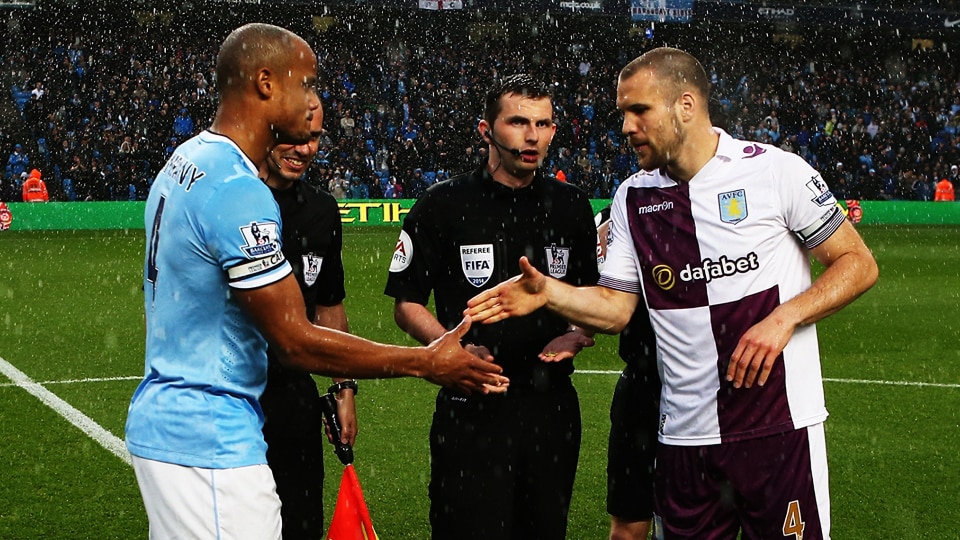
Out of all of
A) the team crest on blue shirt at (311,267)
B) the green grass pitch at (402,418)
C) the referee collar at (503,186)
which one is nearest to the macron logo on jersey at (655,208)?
the referee collar at (503,186)

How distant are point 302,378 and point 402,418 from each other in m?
3.83

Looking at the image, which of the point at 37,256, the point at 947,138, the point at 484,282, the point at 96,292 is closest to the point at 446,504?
the point at 484,282

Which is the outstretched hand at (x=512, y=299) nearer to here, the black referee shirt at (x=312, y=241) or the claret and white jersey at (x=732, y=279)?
the claret and white jersey at (x=732, y=279)

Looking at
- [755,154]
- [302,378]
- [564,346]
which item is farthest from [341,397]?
[755,154]

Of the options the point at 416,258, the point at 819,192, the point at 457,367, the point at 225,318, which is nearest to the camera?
the point at 225,318

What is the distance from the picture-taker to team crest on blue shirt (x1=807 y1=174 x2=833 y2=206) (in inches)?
136

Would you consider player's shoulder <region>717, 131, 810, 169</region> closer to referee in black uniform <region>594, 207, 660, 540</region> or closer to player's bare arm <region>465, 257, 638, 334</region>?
player's bare arm <region>465, 257, 638, 334</region>

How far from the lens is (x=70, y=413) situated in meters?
8.08

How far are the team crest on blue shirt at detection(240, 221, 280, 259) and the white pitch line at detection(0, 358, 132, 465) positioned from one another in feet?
13.9

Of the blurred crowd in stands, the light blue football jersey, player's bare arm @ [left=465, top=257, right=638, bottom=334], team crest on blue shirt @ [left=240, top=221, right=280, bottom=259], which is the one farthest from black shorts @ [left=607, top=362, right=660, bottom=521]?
the blurred crowd in stands

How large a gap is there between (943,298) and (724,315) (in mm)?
12239

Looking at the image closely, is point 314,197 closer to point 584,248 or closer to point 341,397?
point 341,397

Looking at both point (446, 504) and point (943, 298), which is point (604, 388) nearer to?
point (446, 504)

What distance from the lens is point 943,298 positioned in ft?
47.7
